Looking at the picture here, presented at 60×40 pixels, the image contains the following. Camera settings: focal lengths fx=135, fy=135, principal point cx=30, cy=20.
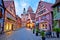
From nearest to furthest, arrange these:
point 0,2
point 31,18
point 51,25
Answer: point 0,2, point 51,25, point 31,18

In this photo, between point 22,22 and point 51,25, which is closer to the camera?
point 51,25

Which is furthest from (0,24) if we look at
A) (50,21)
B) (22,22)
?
(22,22)

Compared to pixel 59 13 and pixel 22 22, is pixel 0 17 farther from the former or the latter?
pixel 22 22

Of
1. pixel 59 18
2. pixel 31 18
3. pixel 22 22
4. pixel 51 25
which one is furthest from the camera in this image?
pixel 22 22

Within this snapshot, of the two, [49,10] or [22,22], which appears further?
[22,22]

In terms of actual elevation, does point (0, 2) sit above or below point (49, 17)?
above

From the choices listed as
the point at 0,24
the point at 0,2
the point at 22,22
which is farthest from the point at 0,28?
the point at 22,22

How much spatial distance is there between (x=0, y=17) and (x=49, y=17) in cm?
1121

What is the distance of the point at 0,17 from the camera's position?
29.1m

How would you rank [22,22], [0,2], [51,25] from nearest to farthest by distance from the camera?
[0,2]
[51,25]
[22,22]

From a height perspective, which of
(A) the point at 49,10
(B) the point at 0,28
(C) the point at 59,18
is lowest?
(B) the point at 0,28

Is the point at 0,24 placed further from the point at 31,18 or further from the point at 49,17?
the point at 31,18

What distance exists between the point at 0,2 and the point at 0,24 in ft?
15.8

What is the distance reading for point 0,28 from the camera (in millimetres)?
29125
